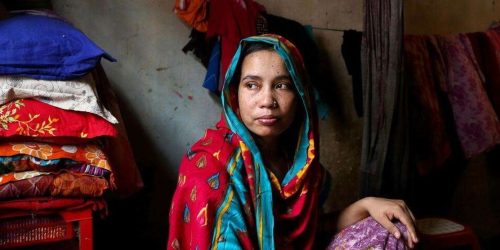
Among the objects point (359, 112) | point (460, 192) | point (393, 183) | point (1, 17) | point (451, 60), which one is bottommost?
point (460, 192)

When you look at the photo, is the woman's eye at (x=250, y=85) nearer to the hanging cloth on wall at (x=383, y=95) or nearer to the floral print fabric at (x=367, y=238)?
the floral print fabric at (x=367, y=238)

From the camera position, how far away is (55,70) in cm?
129

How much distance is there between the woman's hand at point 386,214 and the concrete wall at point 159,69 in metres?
1.00

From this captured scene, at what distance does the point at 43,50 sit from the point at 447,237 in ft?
5.29

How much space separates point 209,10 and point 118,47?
442 millimetres

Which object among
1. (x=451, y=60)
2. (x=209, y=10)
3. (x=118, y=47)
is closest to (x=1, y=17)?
(x=118, y=47)

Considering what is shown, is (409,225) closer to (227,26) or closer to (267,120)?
(267,120)

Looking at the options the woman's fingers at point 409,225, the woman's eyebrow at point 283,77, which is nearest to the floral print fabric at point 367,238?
the woman's fingers at point 409,225

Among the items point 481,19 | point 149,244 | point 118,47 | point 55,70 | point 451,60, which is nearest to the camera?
point 55,70

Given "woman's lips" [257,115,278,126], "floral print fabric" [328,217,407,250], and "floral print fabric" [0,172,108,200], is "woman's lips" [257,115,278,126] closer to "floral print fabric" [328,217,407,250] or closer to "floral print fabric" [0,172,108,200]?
"floral print fabric" [328,217,407,250]

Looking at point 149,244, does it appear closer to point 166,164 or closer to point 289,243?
point 166,164

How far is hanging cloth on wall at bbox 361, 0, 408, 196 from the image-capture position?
5.55 ft

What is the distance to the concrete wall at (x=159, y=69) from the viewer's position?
1944 millimetres

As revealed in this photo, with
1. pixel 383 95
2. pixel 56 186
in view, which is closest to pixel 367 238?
pixel 383 95
